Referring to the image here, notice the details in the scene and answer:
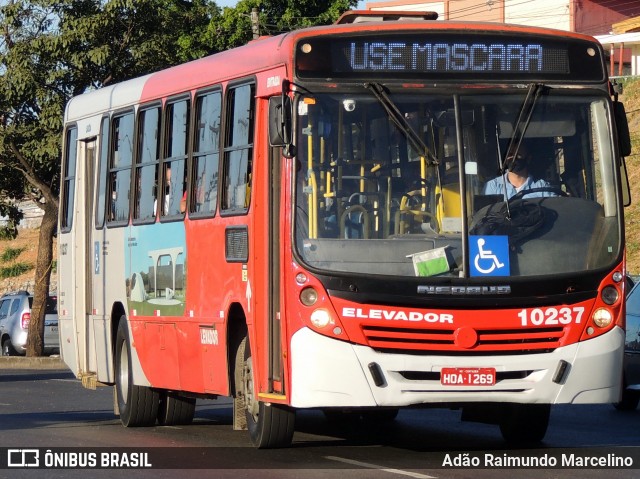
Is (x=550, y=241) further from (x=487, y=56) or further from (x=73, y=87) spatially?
(x=73, y=87)

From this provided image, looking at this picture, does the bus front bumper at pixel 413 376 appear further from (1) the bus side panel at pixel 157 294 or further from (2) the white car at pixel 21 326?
(2) the white car at pixel 21 326

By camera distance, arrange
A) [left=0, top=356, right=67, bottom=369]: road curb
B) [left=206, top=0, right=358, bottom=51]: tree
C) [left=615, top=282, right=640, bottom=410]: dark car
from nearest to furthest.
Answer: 1. [left=615, top=282, right=640, bottom=410]: dark car
2. [left=0, top=356, right=67, bottom=369]: road curb
3. [left=206, top=0, right=358, bottom=51]: tree

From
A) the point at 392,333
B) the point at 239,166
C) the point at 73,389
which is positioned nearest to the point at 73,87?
the point at 73,389

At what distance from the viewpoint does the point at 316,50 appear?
11234 millimetres

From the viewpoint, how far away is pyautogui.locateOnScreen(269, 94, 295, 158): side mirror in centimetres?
1095

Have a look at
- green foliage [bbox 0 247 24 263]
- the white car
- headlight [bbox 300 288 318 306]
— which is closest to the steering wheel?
headlight [bbox 300 288 318 306]

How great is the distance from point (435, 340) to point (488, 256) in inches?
28.1

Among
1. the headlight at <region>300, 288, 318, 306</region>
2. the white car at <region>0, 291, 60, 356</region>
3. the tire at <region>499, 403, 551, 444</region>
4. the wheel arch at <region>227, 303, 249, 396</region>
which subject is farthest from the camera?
the white car at <region>0, 291, 60, 356</region>

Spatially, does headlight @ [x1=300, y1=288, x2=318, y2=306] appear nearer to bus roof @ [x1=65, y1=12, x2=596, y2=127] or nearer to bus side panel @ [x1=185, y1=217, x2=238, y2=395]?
bus side panel @ [x1=185, y1=217, x2=238, y2=395]

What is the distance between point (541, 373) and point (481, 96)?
2048 millimetres

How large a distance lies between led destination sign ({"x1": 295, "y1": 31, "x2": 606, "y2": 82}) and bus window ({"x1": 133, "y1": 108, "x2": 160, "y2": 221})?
12.3 feet

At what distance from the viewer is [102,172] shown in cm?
1648

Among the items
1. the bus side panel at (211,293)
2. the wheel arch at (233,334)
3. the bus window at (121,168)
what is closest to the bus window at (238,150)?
the bus side panel at (211,293)

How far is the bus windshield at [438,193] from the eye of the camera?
11.0m
